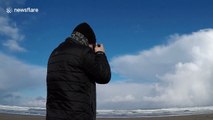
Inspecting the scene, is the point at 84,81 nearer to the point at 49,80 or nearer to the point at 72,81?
the point at 72,81

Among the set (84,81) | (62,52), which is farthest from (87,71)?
(62,52)

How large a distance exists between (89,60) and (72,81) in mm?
315

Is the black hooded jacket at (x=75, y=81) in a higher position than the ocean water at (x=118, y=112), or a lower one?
lower

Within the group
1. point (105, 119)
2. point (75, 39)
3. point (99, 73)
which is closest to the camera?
point (99, 73)

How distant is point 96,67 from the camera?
464 centimetres

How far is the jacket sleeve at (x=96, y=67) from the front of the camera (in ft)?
15.2

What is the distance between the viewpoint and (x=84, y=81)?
4.68m

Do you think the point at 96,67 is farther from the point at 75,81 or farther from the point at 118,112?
the point at 118,112

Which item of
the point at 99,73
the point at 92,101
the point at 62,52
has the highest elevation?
the point at 62,52

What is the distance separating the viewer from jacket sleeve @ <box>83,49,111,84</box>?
4.64 m

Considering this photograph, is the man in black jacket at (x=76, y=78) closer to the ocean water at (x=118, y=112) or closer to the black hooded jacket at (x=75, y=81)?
the black hooded jacket at (x=75, y=81)

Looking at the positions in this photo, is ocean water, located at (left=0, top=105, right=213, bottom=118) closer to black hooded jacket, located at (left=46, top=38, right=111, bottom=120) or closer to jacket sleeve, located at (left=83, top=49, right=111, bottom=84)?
black hooded jacket, located at (left=46, top=38, right=111, bottom=120)

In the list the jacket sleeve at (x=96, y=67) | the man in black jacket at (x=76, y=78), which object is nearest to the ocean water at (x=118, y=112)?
the man in black jacket at (x=76, y=78)

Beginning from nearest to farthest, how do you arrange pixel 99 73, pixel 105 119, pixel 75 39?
pixel 99 73 < pixel 75 39 < pixel 105 119
